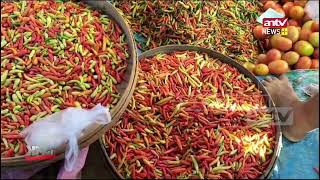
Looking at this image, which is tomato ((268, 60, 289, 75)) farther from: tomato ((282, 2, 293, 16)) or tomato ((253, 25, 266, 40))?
tomato ((282, 2, 293, 16))

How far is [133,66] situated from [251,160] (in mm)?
703

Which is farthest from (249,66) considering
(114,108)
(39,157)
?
(39,157)

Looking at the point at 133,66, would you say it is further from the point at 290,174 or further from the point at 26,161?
the point at 290,174

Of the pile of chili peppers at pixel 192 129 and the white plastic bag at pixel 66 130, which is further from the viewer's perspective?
the pile of chili peppers at pixel 192 129

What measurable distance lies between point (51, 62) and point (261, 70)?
110 centimetres

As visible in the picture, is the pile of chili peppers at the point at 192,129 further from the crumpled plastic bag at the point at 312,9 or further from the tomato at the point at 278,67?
the crumpled plastic bag at the point at 312,9

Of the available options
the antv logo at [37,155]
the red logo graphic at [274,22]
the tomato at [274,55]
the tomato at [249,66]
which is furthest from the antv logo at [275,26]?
the antv logo at [37,155]

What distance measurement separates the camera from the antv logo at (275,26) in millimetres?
2281

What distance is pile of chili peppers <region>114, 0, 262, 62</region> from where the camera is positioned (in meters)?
2.57

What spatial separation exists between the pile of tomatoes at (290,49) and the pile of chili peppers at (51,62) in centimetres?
74

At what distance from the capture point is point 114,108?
6.33ft

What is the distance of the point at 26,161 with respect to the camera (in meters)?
1.74

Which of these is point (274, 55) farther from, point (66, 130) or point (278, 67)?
point (66, 130)

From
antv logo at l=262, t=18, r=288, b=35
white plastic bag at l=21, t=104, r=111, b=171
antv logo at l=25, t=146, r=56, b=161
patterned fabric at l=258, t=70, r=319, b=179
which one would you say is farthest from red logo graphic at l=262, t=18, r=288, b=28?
antv logo at l=25, t=146, r=56, b=161
